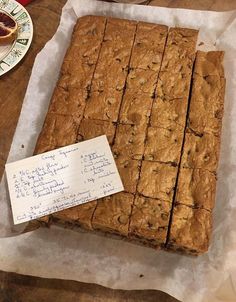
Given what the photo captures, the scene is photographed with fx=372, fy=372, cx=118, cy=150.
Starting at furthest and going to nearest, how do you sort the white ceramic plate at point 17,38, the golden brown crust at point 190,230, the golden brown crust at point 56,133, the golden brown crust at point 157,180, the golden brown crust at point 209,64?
the white ceramic plate at point 17,38, the golden brown crust at point 209,64, the golden brown crust at point 56,133, the golden brown crust at point 157,180, the golden brown crust at point 190,230

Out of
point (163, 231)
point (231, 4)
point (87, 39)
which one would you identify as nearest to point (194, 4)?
point (231, 4)

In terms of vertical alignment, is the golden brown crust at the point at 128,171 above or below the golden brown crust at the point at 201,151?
below

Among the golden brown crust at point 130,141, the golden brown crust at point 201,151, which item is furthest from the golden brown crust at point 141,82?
the golden brown crust at point 201,151

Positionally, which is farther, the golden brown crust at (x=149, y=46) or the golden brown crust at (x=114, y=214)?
the golden brown crust at (x=149, y=46)

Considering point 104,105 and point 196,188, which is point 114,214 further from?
point 104,105

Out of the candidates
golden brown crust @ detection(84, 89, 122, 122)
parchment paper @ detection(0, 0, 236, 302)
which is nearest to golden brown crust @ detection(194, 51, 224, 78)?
parchment paper @ detection(0, 0, 236, 302)

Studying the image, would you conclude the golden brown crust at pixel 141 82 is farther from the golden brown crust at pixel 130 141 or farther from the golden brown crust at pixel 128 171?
the golden brown crust at pixel 128 171

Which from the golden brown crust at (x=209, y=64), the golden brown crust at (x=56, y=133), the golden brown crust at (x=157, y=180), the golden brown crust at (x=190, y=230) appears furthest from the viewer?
the golden brown crust at (x=209, y=64)

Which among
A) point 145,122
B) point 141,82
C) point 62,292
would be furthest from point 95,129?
point 62,292
